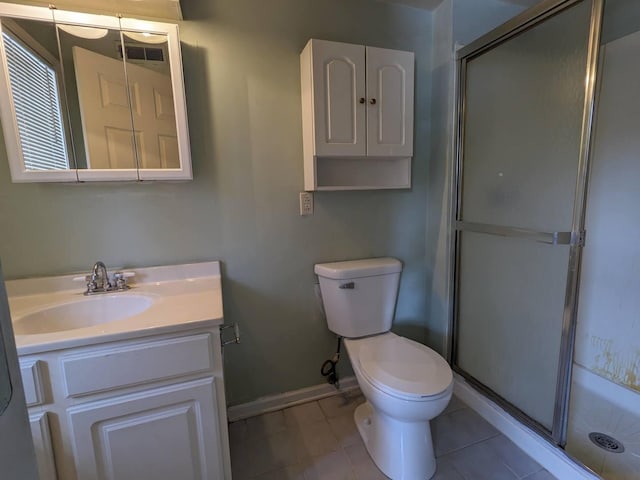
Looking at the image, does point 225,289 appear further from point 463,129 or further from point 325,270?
point 463,129

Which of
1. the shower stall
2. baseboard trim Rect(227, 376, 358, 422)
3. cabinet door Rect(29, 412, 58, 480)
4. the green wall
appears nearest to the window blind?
the green wall

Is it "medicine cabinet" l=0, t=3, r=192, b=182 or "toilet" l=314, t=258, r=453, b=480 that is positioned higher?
"medicine cabinet" l=0, t=3, r=192, b=182

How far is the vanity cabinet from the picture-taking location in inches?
35.3

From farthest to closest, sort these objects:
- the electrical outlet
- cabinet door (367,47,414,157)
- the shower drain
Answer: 1. the electrical outlet
2. cabinet door (367,47,414,157)
3. the shower drain

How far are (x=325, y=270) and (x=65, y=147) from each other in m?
1.19

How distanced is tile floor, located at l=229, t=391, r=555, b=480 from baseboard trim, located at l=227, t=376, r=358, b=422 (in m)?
0.03

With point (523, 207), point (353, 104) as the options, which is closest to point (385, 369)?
point (523, 207)

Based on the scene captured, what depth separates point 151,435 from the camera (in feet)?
3.30

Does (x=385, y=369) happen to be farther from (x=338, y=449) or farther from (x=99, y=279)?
(x=99, y=279)

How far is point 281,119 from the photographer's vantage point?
1.50m

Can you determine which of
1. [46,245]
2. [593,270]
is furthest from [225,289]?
[593,270]

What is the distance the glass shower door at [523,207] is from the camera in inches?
48.6

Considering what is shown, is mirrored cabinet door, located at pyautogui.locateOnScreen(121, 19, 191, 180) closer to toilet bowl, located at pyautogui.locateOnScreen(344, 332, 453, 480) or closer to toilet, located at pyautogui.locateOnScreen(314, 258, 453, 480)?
toilet, located at pyautogui.locateOnScreen(314, 258, 453, 480)

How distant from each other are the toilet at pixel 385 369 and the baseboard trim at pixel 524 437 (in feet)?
1.48
